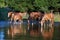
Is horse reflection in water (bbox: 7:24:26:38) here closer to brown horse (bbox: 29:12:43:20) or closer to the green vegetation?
brown horse (bbox: 29:12:43:20)

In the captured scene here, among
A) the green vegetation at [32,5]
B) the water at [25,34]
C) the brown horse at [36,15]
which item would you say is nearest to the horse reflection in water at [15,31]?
the water at [25,34]

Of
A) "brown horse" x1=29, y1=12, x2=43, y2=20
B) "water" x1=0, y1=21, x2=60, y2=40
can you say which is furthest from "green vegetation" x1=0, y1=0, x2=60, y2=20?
"water" x1=0, y1=21, x2=60, y2=40

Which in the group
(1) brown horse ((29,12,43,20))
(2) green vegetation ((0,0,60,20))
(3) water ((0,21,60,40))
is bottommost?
(3) water ((0,21,60,40))

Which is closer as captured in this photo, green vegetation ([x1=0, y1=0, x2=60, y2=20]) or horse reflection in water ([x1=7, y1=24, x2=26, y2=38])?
horse reflection in water ([x1=7, y1=24, x2=26, y2=38])

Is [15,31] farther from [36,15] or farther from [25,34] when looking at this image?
[36,15]

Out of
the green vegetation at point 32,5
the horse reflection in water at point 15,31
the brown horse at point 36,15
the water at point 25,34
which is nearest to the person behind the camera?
the water at point 25,34

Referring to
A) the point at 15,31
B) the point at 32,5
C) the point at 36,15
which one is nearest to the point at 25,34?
the point at 15,31

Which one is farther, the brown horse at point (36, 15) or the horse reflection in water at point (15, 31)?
the brown horse at point (36, 15)

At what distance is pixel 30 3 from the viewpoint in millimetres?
32281

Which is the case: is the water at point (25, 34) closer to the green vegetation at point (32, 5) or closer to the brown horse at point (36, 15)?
the brown horse at point (36, 15)

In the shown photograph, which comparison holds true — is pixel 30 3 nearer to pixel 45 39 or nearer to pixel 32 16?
pixel 32 16

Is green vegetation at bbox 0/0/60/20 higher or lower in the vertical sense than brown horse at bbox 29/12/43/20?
higher

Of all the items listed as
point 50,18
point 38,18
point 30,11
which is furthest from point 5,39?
point 30,11

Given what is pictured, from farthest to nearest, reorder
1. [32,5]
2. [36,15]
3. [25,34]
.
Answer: [32,5] → [36,15] → [25,34]
